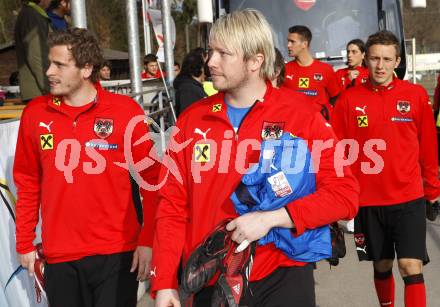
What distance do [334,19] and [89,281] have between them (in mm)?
8897

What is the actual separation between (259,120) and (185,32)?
4996cm

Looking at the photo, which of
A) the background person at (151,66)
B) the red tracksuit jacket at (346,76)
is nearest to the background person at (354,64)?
the red tracksuit jacket at (346,76)

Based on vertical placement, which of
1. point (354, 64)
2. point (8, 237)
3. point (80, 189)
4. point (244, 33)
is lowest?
point (8, 237)

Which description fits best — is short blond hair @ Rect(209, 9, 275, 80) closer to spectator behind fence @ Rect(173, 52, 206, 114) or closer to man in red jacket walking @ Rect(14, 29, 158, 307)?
man in red jacket walking @ Rect(14, 29, 158, 307)

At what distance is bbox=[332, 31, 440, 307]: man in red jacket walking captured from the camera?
4996 mm

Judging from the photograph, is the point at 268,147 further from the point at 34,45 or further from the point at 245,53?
the point at 34,45

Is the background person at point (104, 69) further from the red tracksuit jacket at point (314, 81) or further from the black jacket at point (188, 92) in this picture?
the red tracksuit jacket at point (314, 81)

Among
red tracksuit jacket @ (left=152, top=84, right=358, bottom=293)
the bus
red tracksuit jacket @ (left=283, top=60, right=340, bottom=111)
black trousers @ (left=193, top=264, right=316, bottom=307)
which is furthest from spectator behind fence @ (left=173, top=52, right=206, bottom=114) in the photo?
black trousers @ (left=193, top=264, right=316, bottom=307)

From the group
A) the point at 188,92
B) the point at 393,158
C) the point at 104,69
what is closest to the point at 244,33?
the point at 393,158

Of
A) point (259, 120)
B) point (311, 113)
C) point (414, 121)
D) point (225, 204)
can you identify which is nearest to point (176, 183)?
point (225, 204)

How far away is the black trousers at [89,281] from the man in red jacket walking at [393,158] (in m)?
2.03

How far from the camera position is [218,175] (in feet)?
9.61

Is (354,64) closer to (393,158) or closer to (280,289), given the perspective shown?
(393,158)

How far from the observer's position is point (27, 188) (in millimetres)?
3781
